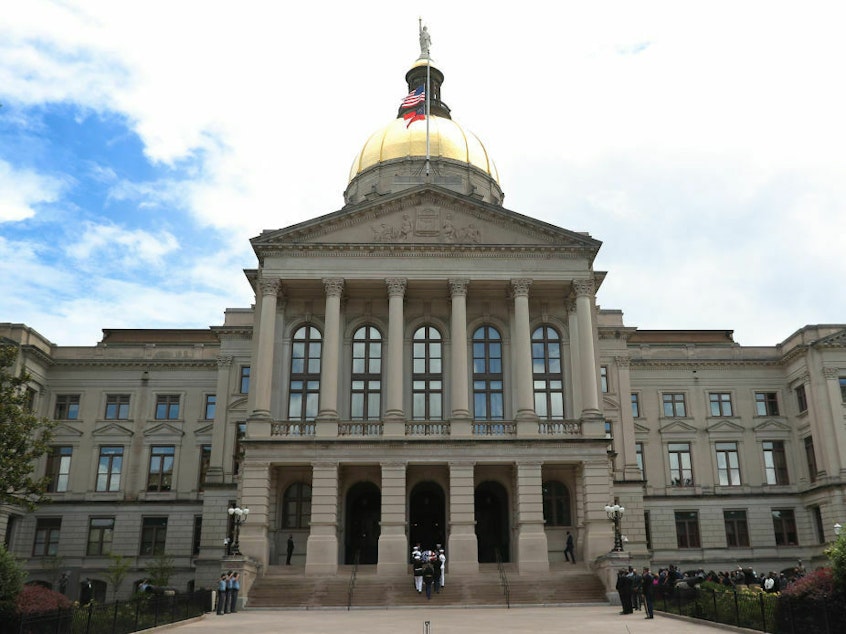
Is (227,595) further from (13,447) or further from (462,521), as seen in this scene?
(462,521)

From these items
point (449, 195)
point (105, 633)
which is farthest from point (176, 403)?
point (105, 633)

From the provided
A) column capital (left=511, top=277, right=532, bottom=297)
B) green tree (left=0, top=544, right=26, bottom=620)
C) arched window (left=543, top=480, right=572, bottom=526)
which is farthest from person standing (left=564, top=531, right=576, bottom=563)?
green tree (left=0, top=544, right=26, bottom=620)

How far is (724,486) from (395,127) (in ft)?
114

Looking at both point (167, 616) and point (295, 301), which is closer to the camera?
point (167, 616)

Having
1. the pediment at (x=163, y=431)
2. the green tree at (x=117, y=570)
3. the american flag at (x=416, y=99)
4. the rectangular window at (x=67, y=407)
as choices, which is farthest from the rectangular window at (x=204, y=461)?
the american flag at (x=416, y=99)

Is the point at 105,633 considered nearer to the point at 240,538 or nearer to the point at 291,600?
the point at 291,600

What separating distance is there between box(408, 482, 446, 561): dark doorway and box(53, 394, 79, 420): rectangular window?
24.8 m

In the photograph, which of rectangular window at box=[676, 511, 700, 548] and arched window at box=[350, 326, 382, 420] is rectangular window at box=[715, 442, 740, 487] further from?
arched window at box=[350, 326, 382, 420]

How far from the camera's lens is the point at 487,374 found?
149 ft

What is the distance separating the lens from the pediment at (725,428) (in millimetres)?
56688

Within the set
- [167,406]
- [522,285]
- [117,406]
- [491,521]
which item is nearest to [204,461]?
[167,406]

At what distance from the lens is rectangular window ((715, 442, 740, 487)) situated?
56.1 m

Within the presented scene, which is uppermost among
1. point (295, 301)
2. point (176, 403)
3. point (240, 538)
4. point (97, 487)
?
point (295, 301)

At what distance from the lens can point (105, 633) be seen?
20656mm
